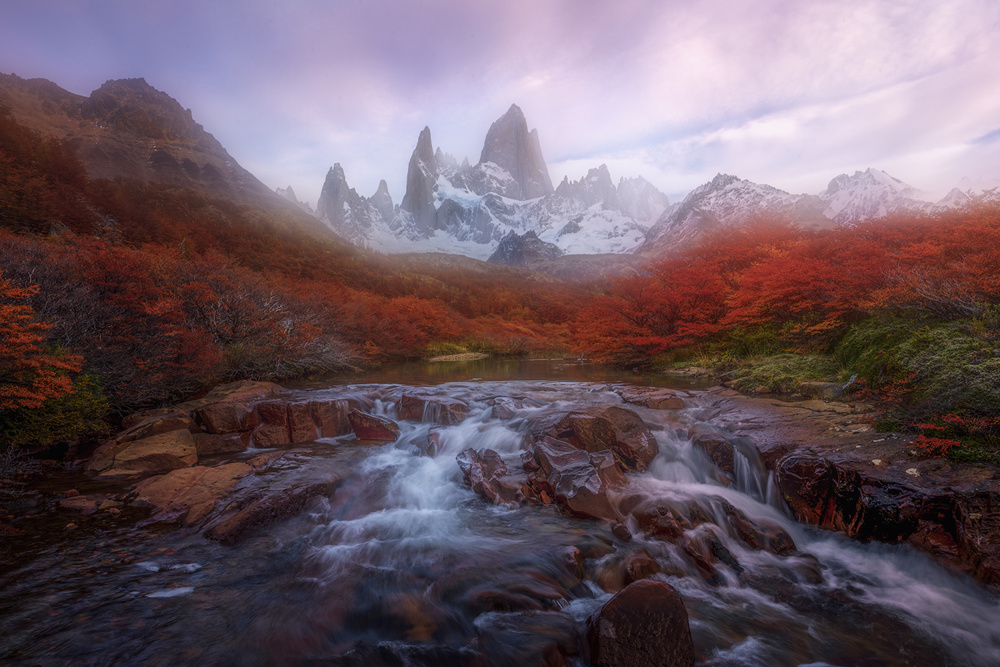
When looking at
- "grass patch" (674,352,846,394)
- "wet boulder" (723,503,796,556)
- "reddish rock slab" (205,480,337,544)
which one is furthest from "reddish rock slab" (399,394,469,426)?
"grass patch" (674,352,846,394)

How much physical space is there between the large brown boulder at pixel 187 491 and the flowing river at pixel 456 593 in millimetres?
410

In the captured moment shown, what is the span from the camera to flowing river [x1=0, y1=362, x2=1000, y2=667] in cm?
398

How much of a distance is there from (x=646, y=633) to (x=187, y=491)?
773 cm

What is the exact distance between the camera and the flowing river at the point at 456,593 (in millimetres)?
3982

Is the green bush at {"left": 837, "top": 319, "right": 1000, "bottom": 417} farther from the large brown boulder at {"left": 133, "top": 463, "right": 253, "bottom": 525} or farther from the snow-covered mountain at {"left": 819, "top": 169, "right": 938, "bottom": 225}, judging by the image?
the snow-covered mountain at {"left": 819, "top": 169, "right": 938, "bottom": 225}

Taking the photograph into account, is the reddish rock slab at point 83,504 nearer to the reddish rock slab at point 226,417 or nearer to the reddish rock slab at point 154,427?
the reddish rock slab at point 154,427

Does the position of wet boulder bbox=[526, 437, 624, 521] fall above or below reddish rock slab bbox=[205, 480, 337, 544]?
above

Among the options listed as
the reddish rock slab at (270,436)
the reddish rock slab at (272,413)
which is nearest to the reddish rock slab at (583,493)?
the reddish rock slab at (270,436)

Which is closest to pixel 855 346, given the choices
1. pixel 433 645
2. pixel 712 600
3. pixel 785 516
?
pixel 785 516

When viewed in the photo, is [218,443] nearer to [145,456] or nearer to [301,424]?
[145,456]

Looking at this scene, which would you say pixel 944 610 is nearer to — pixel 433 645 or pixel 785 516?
pixel 785 516

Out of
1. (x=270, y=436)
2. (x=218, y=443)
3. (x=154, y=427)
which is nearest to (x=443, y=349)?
(x=270, y=436)

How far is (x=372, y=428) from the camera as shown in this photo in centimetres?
1040

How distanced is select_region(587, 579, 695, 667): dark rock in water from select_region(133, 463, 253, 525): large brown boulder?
6.47 m
